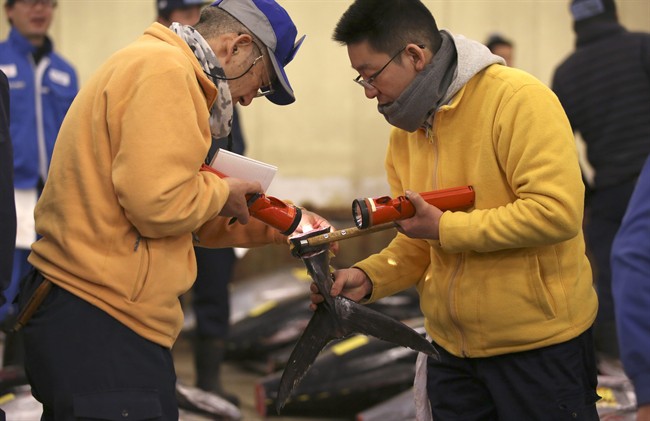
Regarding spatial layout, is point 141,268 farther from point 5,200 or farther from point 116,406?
point 5,200

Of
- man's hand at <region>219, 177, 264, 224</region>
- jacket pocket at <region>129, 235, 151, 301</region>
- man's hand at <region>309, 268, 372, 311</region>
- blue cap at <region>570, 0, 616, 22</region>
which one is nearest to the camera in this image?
jacket pocket at <region>129, 235, 151, 301</region>

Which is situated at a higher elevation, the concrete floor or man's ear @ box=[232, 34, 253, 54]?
man's ear @ box=[232, 34, 253, 54]

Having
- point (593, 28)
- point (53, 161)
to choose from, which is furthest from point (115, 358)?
point (593, 28)

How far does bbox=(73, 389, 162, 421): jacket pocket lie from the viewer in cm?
251

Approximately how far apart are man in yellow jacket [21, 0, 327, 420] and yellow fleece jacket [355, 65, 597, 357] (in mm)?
598

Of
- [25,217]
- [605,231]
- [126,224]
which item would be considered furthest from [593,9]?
[126,224]

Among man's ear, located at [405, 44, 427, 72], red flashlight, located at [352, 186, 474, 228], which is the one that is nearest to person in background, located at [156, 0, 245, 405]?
man's ear, located at [405, 44, 427, 72]

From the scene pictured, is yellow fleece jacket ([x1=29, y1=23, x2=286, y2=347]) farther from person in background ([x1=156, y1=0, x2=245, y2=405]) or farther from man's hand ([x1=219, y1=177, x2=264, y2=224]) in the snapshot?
person in background ([x1=156, y1=0, x2=245, y2=405])

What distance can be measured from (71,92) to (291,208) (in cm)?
330

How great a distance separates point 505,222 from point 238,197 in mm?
700

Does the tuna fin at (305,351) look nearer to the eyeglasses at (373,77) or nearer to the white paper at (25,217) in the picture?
the eyeglasses at (373,77)

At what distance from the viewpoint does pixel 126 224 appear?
2545 mm

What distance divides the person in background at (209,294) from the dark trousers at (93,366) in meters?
2.95

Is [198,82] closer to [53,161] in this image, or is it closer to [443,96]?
[53,161]
